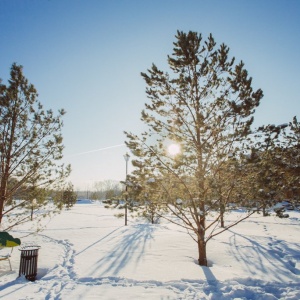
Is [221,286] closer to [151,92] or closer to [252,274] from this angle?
[252,274]

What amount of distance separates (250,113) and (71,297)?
7.55m

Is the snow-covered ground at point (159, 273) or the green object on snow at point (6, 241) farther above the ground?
the green object on snow at point (6, 241)

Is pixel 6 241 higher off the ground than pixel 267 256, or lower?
higher

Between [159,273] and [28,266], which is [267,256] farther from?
[28,266]

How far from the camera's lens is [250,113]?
24.4 feet

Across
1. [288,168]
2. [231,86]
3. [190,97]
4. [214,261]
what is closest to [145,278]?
[214,261]

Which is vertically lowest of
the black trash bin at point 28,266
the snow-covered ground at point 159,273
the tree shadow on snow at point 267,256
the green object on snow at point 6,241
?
the tree shadow on snow at point 267,256

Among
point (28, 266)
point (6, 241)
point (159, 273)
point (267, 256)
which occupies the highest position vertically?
point (6, 241)

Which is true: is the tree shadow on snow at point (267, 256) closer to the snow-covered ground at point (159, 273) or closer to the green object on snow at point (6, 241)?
the snow-covered ground at point (159, 273)

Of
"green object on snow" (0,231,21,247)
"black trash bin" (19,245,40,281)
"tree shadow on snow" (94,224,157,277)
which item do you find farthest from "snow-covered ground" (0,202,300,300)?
"green object on snow" (0,231,21,247)

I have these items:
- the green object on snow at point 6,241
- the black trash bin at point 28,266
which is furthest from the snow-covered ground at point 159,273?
the green object on snow at point 6,241

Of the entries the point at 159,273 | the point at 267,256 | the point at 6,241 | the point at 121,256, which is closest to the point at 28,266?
the point at 6,241

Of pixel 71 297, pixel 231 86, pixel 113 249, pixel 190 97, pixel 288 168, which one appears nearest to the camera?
pixel 71 297

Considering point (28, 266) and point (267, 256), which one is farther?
point (267, 256)
